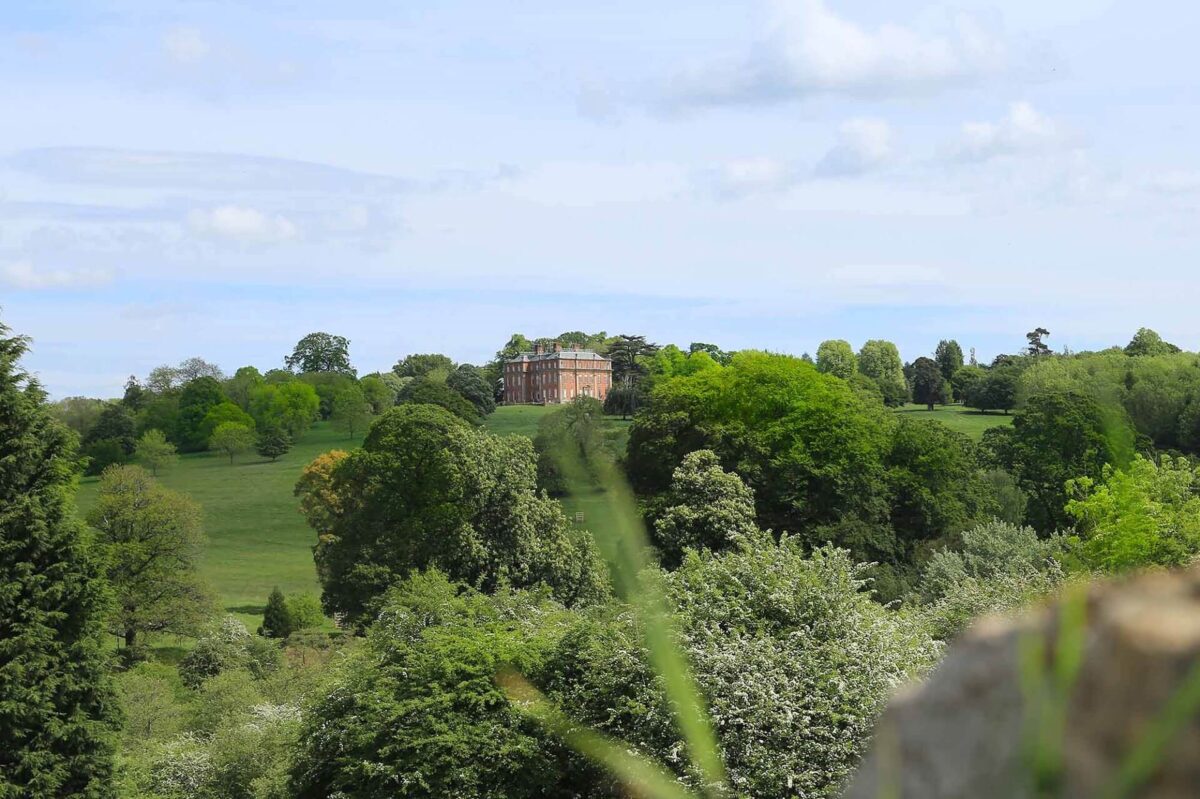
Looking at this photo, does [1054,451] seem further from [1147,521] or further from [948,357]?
[948,357]

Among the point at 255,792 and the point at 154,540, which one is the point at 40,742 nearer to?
the point at 255,792

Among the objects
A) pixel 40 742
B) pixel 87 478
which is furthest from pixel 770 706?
pixel 87 478

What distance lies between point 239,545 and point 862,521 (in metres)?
46.5

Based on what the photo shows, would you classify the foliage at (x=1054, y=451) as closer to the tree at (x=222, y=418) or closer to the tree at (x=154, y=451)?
the tree at (x=154, y=451)

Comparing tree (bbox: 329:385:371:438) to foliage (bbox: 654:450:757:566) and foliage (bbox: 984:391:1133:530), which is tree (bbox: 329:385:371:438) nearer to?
foliage (bbox: 984:391:1133:530)

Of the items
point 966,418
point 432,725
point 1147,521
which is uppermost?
point 1147,521

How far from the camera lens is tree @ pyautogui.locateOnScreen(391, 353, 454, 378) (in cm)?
15850

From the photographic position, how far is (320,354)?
533ft

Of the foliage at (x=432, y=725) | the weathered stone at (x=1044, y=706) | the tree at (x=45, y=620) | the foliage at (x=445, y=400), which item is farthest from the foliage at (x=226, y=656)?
the weathered stone at (x=1044, y=706)

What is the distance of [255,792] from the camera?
80.0ft

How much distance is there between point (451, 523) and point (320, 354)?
410ft

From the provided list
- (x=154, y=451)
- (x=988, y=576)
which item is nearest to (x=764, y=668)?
(x=988, y=576)

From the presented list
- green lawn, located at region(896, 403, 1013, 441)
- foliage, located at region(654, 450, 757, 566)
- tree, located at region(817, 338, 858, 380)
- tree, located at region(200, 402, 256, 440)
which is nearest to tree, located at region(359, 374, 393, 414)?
tree, located at region(200, 402, 256, 440)

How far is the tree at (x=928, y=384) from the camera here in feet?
399
